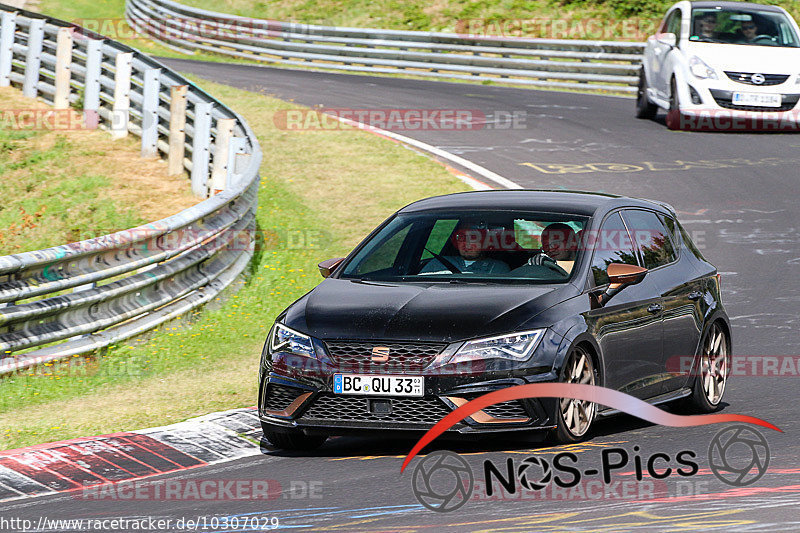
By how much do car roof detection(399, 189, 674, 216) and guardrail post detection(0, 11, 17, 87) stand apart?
1506 cm

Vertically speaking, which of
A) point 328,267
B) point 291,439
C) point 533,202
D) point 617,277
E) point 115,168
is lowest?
point 115,168

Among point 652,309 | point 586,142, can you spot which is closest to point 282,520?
point 652,309

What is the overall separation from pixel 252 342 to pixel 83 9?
1538 inches

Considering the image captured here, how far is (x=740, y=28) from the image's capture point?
2153 cm

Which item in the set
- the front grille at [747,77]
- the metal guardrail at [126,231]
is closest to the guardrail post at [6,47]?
the metal guardrail at [126,231]

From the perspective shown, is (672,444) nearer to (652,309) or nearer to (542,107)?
(652,309)

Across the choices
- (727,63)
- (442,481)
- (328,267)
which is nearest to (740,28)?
(727,63)

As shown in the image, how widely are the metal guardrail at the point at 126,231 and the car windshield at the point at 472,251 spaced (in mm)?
2888

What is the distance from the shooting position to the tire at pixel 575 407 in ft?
24.6

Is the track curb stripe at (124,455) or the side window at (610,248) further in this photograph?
the side window at (610,248)

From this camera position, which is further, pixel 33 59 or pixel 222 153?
pixel 33 59

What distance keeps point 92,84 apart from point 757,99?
10.2 m

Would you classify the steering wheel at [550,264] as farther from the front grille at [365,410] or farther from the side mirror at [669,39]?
the side mirror at [669,39]

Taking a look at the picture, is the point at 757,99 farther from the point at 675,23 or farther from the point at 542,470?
the point at 542,470
